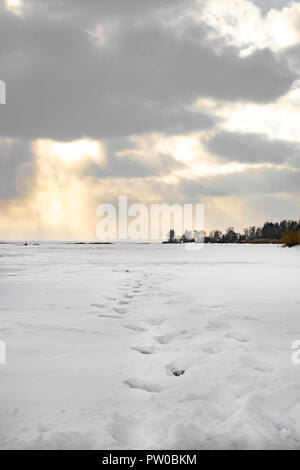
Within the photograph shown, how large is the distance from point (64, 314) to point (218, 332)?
3.02 meters

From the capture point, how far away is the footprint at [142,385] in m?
3.13

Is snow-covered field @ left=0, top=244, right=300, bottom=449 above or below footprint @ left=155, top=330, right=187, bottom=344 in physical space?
above

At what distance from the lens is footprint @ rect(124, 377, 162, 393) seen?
123 inches

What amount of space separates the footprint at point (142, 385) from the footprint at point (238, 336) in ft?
6.32

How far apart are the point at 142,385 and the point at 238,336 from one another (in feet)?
6.95

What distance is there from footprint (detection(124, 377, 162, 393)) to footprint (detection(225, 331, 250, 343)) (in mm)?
1926

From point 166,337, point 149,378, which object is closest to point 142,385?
point 149,378

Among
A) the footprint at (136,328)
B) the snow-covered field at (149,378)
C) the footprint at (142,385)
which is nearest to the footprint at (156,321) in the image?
the snow-covered field at (149,378)

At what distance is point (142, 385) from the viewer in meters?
3.19

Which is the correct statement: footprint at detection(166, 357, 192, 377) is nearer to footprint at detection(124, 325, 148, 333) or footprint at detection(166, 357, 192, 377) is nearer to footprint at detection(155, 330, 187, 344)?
footprint at detection(155, 330, 187, 344)

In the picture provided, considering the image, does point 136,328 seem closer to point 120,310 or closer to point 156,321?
point 156,321

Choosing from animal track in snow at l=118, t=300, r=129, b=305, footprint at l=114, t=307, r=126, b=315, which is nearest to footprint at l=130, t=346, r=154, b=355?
footprint at l=114, t=307, r=126, b=315
